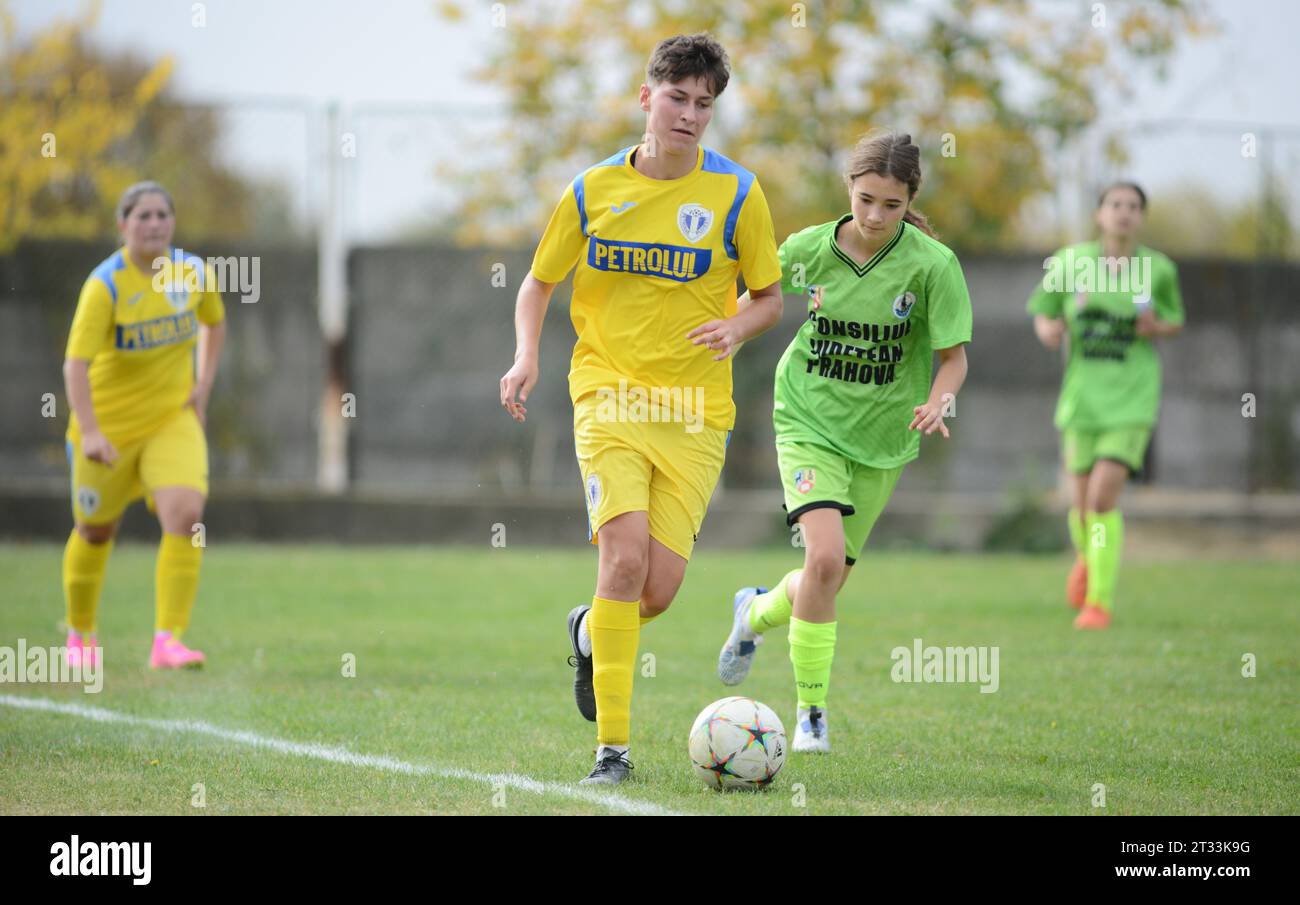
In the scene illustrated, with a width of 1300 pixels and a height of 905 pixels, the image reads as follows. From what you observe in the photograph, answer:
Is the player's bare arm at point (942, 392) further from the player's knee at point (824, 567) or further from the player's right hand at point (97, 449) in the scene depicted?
the player's right hand at point (97, 449)

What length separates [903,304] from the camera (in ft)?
19.0

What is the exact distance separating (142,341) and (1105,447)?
216 inches

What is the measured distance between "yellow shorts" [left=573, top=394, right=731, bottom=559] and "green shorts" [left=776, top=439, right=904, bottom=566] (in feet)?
1.61

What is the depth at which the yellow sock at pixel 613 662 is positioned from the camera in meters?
5.04

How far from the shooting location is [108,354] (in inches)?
300

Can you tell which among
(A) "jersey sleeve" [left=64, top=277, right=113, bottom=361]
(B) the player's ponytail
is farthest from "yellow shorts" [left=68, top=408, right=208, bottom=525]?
(B) the player's ponytail

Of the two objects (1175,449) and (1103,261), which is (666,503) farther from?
(1175,449)

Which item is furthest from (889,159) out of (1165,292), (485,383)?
(485,383)

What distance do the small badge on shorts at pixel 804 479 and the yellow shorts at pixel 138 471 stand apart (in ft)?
11.0

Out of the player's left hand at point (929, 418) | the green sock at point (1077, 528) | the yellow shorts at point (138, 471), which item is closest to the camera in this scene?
the player's left hand at point (929, 418)

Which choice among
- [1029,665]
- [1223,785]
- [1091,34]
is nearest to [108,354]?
[1029,665]

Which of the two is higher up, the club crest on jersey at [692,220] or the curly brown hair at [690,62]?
the curly brown hair at [690,62]

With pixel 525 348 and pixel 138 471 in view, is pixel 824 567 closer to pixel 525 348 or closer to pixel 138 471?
pixel 525 348

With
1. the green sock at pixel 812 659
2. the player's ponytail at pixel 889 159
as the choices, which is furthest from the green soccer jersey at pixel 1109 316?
the green sock at pixel 812 659
